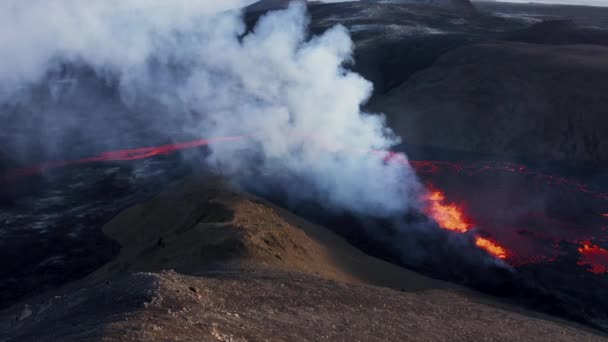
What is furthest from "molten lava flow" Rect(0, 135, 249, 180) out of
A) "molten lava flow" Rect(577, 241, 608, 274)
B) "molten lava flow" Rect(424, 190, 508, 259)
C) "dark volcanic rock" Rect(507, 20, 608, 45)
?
"dark volcanic rock" Rect(507, 20, 608, 45)

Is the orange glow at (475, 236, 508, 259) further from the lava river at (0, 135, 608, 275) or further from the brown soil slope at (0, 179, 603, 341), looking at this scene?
the brown soil slope at (0, 179, 603, 341)

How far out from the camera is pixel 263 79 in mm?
39656

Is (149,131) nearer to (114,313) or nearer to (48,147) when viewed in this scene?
(48,147)

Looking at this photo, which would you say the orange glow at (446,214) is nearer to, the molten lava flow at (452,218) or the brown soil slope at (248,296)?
the molten lava flow at (452,218)

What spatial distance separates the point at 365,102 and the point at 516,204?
2246 cm

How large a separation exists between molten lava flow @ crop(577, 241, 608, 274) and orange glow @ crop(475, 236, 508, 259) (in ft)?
9.20

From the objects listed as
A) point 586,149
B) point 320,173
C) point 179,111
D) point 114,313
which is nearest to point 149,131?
point 179,111

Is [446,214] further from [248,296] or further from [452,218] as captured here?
[248,296]

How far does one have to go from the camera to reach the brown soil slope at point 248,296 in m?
10.5

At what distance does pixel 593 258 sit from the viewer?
70.8 ft

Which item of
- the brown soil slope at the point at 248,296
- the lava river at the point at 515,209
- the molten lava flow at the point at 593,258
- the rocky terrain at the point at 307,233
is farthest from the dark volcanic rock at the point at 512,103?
the brown soil slope at the point at 248,296

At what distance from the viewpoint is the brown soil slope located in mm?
10539

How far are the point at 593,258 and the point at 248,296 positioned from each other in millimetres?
15267

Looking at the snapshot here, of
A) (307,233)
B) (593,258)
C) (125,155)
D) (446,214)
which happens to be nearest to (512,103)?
(446,214)
